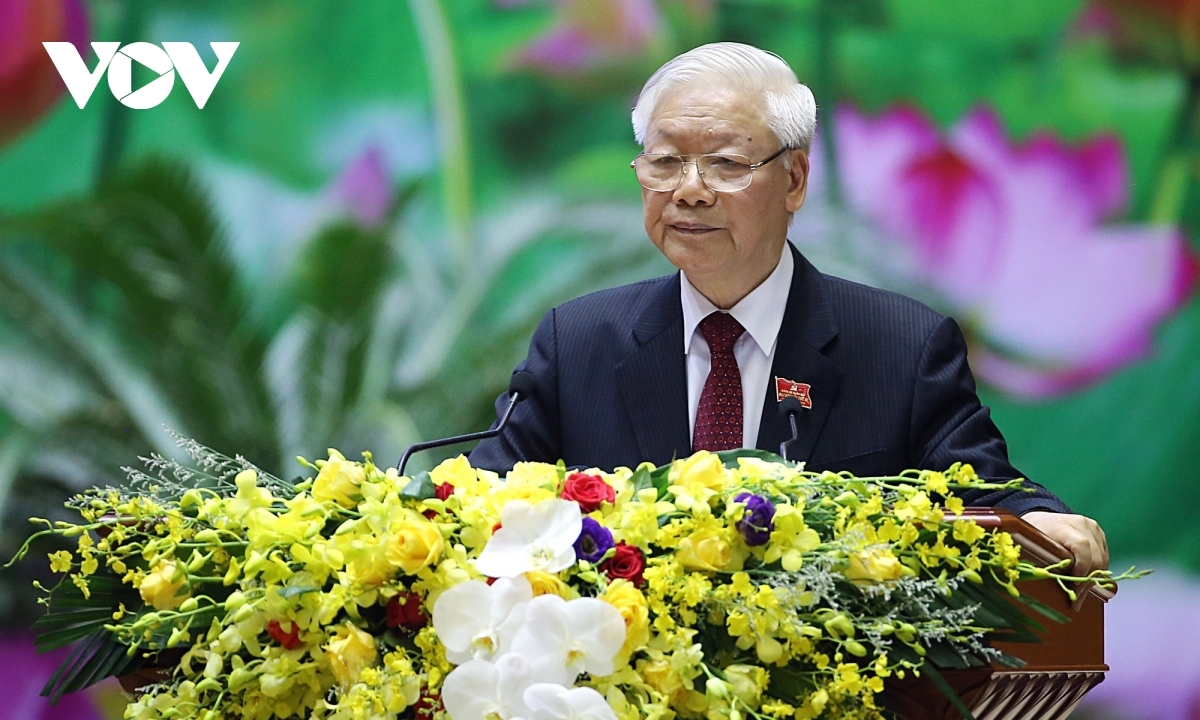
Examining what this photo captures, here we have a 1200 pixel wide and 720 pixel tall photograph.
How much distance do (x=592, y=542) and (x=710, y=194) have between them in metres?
1.25

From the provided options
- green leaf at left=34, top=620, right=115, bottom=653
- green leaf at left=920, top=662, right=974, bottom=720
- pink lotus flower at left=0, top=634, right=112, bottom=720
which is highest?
pink lotus flower at left=0, top=634, right=112, bottom=720

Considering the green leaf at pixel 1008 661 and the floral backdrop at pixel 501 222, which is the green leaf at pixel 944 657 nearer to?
the green leaf at pixel 1008 661

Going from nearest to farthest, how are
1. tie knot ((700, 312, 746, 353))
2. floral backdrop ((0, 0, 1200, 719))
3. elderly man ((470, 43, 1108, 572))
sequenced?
elderly man ((470, 43, 1108, 572)) → tie knot ((700, 312, 746, 353)) → floral backdrop ((0, 0, 1200, 719))

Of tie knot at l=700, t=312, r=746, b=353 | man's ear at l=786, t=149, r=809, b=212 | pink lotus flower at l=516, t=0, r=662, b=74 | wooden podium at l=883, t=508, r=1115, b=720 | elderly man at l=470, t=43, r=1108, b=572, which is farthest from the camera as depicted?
pink lotus flower at l=516, t=0, r=662, b=74

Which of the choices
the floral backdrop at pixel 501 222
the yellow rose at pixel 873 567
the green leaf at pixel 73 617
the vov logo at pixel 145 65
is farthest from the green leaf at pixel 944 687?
the vov logo at pixel 145 65

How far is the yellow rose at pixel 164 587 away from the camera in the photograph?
176 centimetres

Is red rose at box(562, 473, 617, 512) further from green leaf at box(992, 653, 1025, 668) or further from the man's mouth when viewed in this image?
the man's mouth

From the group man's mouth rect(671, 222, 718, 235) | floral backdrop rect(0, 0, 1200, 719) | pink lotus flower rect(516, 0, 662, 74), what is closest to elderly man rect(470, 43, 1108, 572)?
man's mouth rect(671, 222, 718, 235)

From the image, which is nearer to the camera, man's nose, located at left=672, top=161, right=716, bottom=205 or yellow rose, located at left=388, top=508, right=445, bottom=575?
yellow rose, located at left=388, top=508, right=445, bottom=575

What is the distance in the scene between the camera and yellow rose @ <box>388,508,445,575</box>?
65.5 inches

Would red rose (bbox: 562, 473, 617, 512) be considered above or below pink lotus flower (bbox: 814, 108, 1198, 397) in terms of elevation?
below

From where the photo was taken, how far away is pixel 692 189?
280 centimetres

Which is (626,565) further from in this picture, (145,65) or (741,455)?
(145,65)

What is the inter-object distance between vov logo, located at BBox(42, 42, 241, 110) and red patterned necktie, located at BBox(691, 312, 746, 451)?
5.20 m
